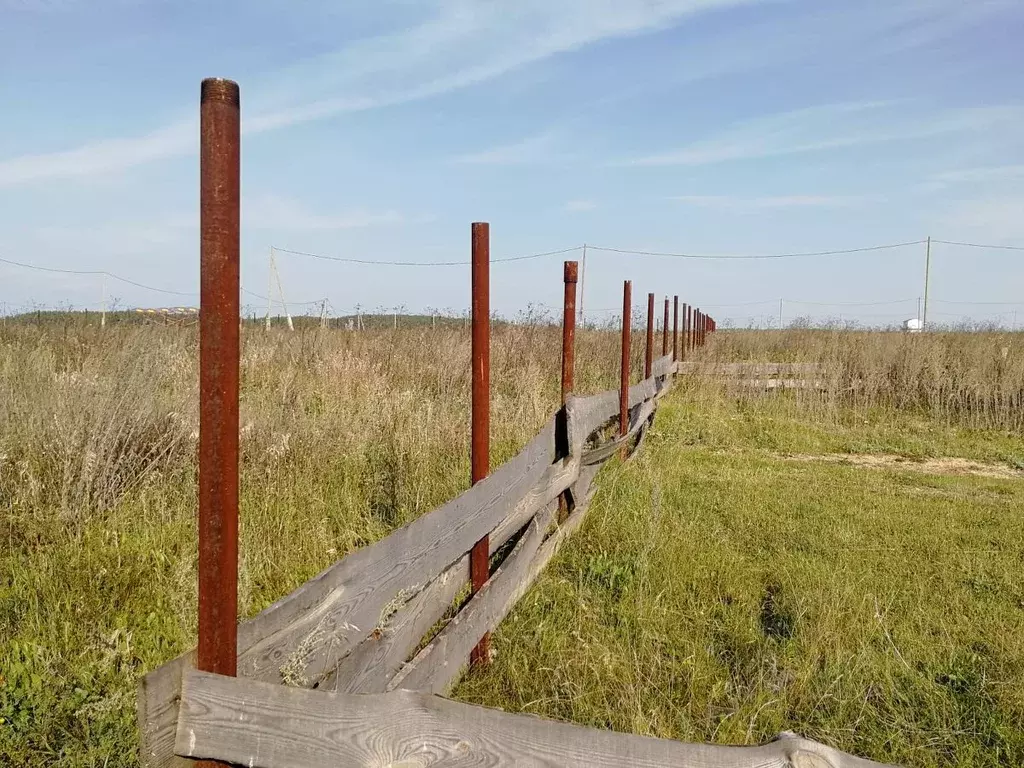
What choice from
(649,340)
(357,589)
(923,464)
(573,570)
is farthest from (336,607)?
(923,464)

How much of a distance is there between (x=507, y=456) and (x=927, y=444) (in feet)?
22.4

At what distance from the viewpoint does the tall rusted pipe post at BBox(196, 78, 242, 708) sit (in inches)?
60.7

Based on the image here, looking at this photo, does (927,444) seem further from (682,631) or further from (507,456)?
(682,631)

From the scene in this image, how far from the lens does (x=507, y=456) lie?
6.30 meters

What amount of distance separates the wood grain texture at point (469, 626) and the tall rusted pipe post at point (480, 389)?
0.09 meters

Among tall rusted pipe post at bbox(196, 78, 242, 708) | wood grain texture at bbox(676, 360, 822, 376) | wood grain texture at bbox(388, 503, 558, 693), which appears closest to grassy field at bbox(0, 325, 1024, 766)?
wood grain texture at bbox(388, 503, 558, 693)

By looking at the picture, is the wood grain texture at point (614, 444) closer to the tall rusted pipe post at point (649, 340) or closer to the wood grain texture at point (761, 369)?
→ the tall rusted pipe post at point (649, 340)

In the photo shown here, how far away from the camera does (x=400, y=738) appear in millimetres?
1663

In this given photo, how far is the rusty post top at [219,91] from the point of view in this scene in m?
1.55

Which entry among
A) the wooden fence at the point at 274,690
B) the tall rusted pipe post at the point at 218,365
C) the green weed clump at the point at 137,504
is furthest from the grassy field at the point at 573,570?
the tall rusted pipe post at the point at 218,365

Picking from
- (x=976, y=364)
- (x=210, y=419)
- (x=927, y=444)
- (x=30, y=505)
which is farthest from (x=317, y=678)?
(x=976, y=364)

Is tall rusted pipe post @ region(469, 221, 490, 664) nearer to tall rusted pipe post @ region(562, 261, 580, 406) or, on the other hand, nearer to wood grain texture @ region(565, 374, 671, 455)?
wood grain texture @ region(565, 374, 671, 455)

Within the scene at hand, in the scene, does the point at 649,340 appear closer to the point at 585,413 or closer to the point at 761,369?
the point at 585,413

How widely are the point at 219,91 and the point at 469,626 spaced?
2.15 meters
